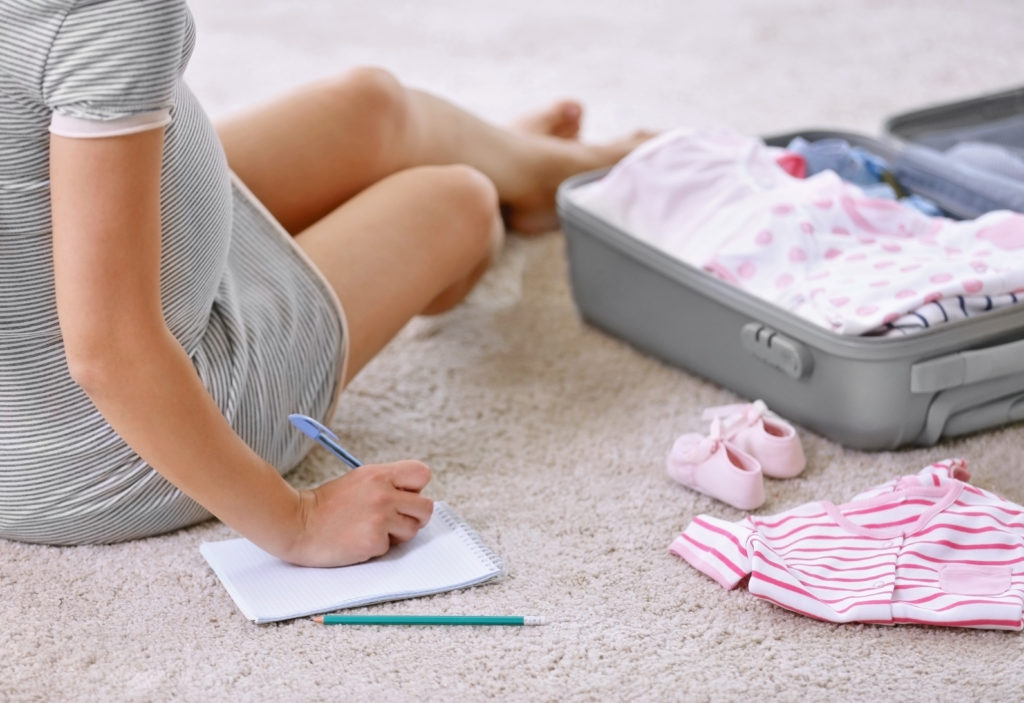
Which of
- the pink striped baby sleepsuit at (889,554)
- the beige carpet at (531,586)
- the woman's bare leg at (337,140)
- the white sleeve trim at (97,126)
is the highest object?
the white sleeve trim at (97,126)

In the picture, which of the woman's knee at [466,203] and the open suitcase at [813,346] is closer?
the open suitcase at [813,346]

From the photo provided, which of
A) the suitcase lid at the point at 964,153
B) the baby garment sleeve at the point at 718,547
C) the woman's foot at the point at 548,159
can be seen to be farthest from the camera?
the woman's foot at the point at 548,159

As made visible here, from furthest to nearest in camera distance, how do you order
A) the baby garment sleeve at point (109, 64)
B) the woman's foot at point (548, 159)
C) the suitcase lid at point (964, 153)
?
the woman's foot at point (548, 159) → the suitcase lid at point (964, 153) → the baby garment sleeve at point (109, 64)

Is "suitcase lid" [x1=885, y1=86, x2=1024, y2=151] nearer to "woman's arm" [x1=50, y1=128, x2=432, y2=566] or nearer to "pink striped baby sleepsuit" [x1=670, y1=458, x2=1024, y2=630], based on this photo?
"pink striped baby sleepsuit" [x1=670, y1=458, x2=1024, y2=630]

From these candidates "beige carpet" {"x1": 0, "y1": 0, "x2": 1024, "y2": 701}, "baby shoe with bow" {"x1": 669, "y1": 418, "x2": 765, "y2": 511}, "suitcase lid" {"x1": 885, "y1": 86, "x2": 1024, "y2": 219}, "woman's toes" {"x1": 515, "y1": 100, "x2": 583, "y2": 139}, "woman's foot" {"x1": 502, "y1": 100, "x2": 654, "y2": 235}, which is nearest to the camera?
"beige carpet" {"x1": 0, "y1": 0, "x2": 1024, "y2": 701}

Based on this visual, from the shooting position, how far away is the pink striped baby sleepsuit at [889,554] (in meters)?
0.95

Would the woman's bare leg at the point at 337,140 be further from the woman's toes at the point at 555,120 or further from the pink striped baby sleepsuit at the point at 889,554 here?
the pink striped baby sleepsuit at the point at 889,554

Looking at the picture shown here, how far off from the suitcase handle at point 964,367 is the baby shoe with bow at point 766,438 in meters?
0.12

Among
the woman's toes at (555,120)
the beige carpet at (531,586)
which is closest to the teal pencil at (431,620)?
the beige carpet at (531,586)

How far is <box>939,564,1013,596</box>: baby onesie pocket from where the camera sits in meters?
0.96

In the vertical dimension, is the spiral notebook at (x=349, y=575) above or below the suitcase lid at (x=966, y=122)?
below

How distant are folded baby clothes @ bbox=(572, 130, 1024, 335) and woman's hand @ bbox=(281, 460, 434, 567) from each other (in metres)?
0.43

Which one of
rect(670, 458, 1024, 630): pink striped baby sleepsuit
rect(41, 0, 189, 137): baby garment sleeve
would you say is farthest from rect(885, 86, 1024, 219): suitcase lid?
rect(41, 0, 189, 137): baby garment sleeve

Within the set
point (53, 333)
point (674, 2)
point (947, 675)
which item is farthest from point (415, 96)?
point (674, 2)
